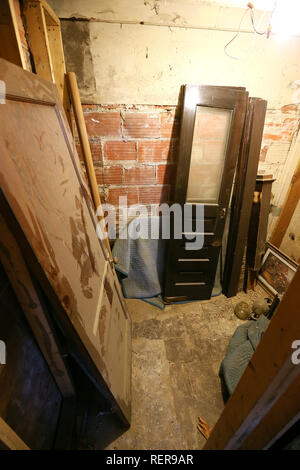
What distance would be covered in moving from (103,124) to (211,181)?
1081 millimetres

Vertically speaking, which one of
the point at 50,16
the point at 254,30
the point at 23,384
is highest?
the point at 254,30

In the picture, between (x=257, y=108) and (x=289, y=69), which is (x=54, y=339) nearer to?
(x=257, y=108)

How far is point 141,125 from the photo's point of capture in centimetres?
162

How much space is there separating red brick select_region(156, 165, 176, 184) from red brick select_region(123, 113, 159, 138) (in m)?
0.29

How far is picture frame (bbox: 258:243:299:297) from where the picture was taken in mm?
2053

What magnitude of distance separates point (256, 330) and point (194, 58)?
2.34 m

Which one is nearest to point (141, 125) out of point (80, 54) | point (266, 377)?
point (80, 54)

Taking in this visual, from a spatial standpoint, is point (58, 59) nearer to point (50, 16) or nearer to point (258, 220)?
point (50, 16)

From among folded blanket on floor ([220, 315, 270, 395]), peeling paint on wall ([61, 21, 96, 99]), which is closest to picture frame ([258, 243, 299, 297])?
folded blanket on floor ([220, 315, 270, 395])

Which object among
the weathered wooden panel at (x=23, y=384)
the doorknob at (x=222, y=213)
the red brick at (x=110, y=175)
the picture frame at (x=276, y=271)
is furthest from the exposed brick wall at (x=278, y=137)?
the weathered wooden panel at (x=23, y=384)

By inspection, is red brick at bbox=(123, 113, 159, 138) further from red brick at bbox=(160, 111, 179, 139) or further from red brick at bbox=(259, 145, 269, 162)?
red brick at bbox=(259, 145, 269, 162)

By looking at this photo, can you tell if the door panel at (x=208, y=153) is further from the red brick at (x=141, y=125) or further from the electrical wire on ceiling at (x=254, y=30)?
the electrical wire on ceiling at (x=254, y=30)

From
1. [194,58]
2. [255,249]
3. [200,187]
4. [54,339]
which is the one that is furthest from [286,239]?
[54,339]

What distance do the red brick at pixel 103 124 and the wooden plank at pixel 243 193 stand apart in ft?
3.79
